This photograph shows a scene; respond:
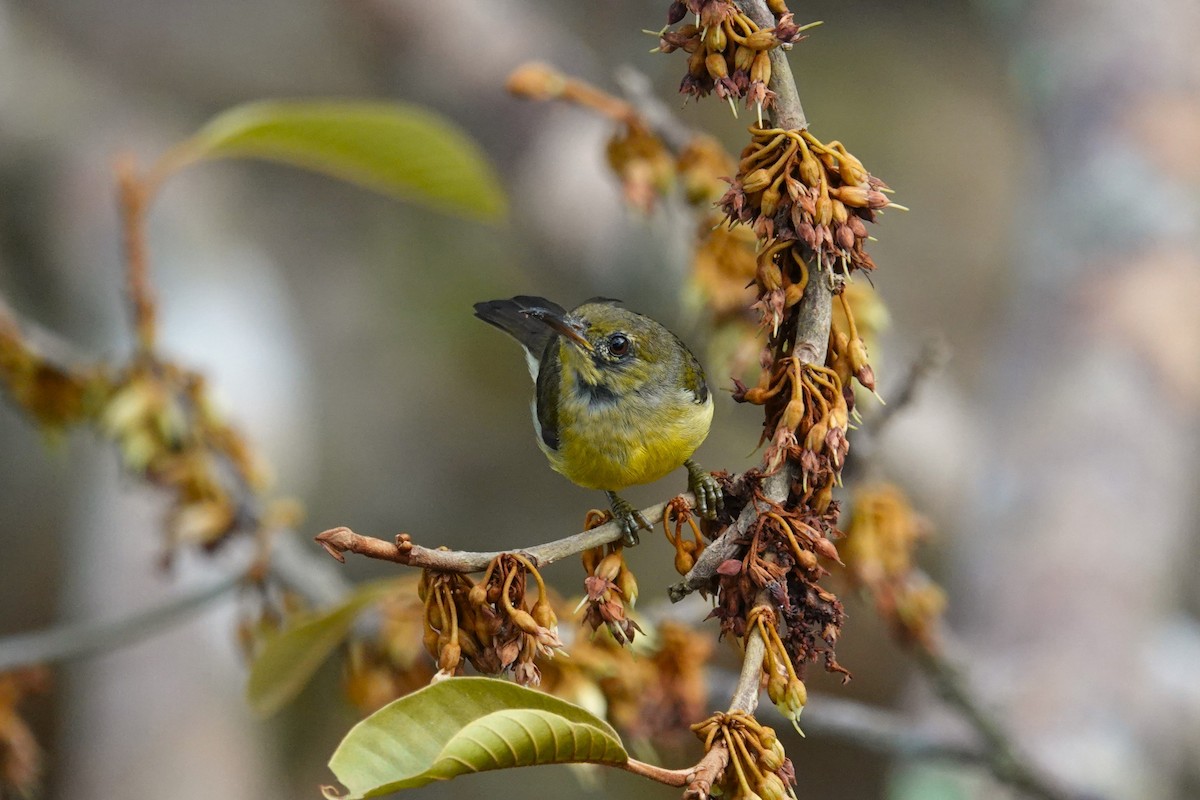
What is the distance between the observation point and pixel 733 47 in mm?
733

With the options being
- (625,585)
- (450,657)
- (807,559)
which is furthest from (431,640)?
(807,559)

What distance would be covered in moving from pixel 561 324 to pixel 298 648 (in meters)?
0.48

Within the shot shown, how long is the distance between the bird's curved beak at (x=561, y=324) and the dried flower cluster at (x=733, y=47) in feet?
1.42

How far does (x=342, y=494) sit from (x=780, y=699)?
5000mm

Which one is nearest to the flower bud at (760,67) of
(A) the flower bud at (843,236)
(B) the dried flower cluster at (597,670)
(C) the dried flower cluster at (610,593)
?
(A) the flower bud at (843,236)

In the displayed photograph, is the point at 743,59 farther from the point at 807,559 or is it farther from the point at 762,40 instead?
the point at 807,559

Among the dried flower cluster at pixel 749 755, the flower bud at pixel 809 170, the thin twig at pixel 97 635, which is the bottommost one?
the thin twig at pixel 97 635

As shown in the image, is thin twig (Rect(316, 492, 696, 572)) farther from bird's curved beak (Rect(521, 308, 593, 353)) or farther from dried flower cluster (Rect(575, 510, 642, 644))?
bird's curved beak (Rect(521, 308, 593, 353))

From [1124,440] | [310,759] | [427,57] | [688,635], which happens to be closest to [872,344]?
[688,635]

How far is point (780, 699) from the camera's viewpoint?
28.9 inches

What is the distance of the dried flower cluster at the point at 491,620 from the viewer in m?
0.73

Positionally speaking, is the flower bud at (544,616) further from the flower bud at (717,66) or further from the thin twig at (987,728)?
the thin twig at (987,728)

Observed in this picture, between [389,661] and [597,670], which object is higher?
[597,670]

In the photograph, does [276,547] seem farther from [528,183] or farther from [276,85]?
[276,85]
